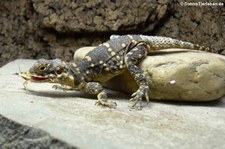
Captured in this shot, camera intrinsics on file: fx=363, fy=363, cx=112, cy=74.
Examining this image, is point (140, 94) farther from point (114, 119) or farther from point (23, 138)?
point (23, 138)

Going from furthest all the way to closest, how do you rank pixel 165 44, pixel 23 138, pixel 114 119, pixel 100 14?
pixel 100 14 < pixel 165 44 < pixel 114 119 < pixel 23 138

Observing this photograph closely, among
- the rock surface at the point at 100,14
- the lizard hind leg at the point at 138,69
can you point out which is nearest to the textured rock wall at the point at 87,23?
the rock surface at the point at 100,14

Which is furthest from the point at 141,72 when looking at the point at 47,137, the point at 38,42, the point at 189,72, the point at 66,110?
the point at 38,42

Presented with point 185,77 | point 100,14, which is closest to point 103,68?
point 185,77

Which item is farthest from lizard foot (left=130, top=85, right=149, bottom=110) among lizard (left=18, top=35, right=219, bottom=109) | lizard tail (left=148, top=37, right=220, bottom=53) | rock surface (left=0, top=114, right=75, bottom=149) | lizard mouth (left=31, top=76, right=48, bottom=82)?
rock surface (left=0, top=114, right=75, bottom=149)

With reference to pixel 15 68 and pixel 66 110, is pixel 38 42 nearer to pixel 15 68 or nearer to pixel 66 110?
pixel 15 68
